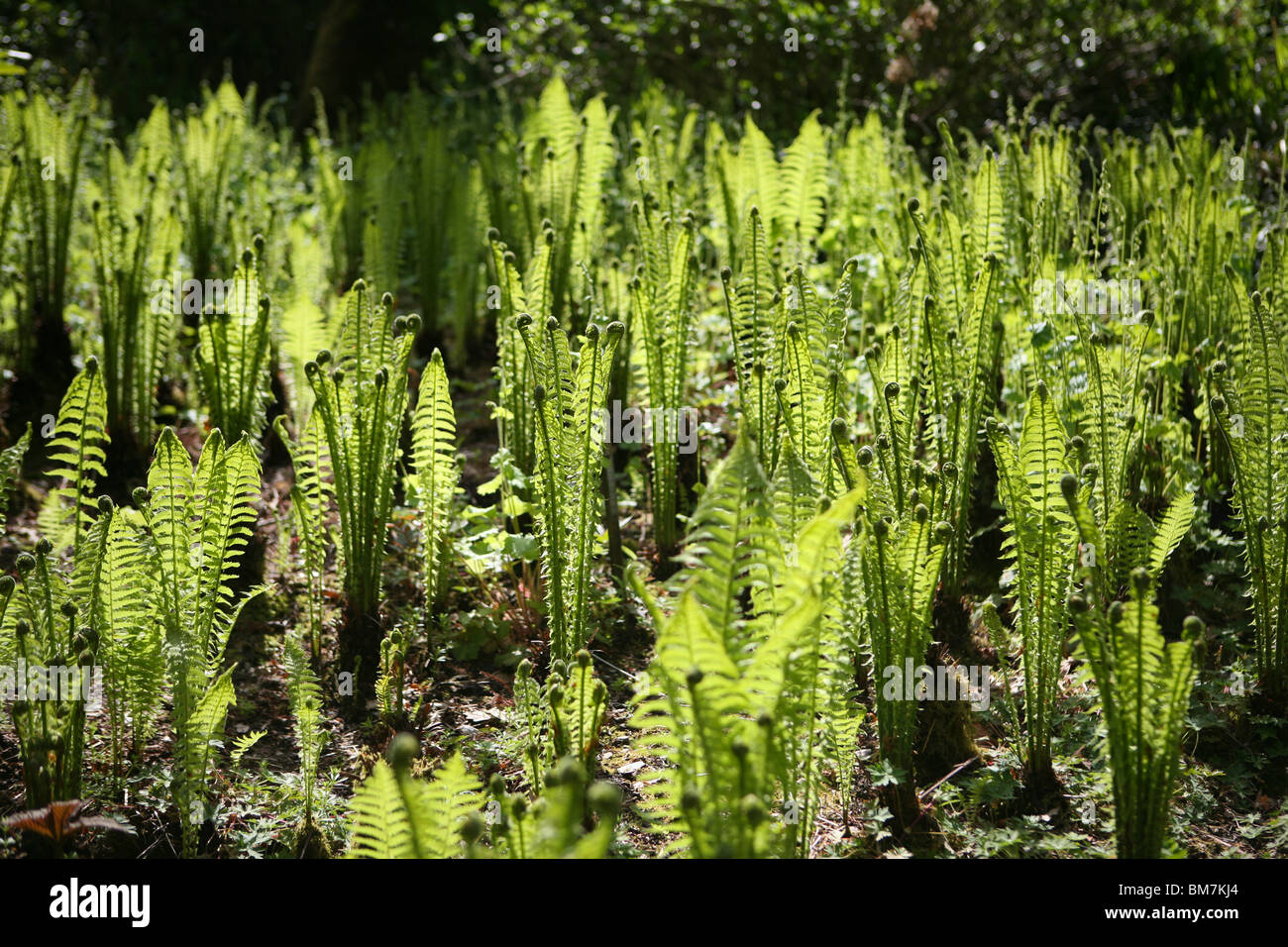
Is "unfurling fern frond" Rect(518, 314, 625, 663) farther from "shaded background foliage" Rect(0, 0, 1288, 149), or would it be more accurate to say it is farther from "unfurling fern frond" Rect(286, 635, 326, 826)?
"shaded background foliage" Rect(0, 0, 1288, 149)

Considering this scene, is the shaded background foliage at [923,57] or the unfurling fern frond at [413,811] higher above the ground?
the shaded background foliage at [923,57]

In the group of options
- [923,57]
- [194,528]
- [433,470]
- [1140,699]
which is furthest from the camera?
[923,57]

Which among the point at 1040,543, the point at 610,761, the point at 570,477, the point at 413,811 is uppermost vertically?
the point at 570,477

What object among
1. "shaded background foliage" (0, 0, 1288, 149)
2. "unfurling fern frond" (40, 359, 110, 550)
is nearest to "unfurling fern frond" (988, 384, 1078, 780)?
"unfurling fern frond" (40, 359, 110, 550)

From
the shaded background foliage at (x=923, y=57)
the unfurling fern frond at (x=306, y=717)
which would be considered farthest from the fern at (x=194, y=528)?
the shaded background foliage at (x=923, y=57)

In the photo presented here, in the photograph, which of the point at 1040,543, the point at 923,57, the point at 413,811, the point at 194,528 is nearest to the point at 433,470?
the point at 194,528

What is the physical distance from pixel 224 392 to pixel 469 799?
1649 millimetres

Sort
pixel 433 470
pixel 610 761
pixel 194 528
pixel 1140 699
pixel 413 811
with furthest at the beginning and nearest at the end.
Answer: pixel 433 470
pixel 610 761
pixel 194 528
pixel 1140 699
pixel 413 811

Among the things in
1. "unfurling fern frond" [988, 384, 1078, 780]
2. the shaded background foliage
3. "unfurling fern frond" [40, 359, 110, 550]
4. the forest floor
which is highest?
the shaded background foliage

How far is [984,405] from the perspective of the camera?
2.95 m

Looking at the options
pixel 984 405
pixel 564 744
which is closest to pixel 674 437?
pixel 984 405

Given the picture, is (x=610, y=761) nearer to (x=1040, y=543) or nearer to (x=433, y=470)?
(x=433, y=470)

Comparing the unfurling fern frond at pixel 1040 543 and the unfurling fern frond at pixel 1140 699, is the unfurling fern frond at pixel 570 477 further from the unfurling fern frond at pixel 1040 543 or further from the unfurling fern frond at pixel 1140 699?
the unfurling fern frond at pixel 1140 699
